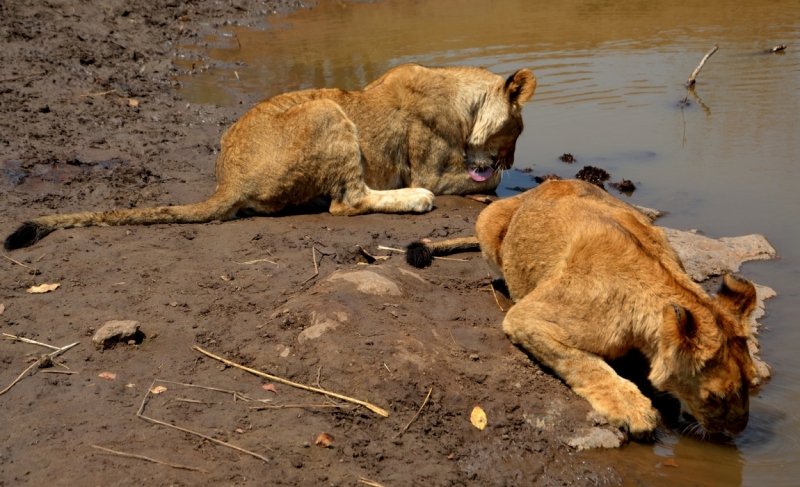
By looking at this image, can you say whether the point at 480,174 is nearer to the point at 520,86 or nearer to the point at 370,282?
the point at 520,86

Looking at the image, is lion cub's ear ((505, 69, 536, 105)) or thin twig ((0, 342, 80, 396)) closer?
thin twig ((0, 342, 80, 396))

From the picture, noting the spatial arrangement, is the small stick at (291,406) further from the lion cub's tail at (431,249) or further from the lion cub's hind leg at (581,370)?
the lion cub's tail at (431,249)

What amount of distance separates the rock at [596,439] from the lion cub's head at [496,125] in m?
5.14

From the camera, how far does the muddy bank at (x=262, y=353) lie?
13.9ft

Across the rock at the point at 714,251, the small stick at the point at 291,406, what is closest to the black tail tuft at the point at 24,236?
the small stick at the point at 291,406

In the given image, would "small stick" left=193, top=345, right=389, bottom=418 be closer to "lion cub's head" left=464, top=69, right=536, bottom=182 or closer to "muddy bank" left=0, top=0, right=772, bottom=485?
"muddy bank" left=0, top=0, right=772, bottom=485

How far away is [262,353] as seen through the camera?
516cm

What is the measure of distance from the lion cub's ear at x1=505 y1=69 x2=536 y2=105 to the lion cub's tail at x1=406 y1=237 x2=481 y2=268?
2761 mm

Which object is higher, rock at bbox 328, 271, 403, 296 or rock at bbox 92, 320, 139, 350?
rock at bbox 92, 320, 139, 350

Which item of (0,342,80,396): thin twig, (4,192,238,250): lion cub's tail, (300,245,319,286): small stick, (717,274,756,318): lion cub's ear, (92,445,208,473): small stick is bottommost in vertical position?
(300,245,319,286): small stick

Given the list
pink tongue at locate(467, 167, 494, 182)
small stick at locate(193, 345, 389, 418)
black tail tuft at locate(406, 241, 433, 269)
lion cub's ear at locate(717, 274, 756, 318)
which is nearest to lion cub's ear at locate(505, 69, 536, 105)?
pink tongue at locate(467, 167, 494, 182)

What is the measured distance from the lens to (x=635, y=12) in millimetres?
19344

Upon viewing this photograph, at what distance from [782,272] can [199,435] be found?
18.4ft

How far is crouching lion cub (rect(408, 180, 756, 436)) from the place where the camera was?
14.7 feet
